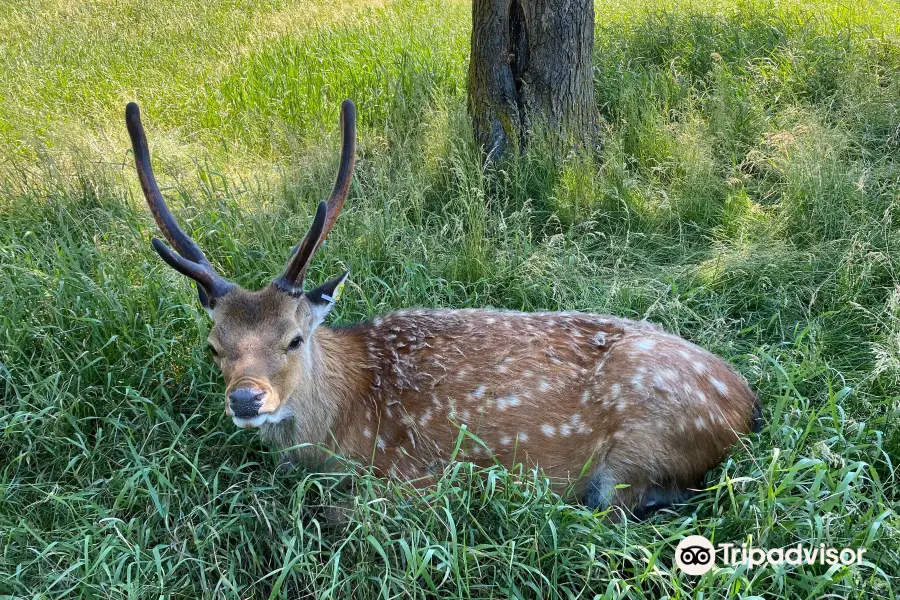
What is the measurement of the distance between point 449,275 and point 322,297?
4.70 ft

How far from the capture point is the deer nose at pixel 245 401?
2705 millimetres

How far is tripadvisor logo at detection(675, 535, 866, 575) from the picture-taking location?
2521 millimetres

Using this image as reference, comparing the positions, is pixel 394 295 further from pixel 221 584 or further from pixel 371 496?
pixel 221 584

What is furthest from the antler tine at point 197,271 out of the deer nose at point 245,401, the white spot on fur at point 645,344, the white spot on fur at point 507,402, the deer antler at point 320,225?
the white spot on fur at point 645,344

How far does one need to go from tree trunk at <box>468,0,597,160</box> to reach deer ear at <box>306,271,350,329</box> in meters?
2.52

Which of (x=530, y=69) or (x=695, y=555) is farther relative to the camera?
(x=530, y=69)

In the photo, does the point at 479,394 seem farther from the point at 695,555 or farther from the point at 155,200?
the point at 155,200

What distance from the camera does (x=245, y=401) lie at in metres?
2.71

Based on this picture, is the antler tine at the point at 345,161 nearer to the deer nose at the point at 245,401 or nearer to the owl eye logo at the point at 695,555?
the deer nose at the point at 245,401

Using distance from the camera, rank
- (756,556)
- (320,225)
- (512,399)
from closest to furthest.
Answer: (756,556) < (320,225) < (512,399)

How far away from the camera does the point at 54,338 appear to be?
3.65m

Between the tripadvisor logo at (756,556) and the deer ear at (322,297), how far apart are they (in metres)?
1.68

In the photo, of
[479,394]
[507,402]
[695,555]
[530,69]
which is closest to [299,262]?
[479,394]

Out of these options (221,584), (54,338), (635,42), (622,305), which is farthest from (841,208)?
(54,338)
